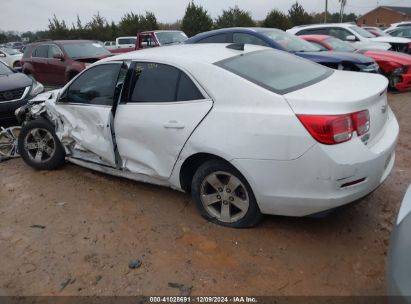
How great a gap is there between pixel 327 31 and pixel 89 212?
9.94 meters

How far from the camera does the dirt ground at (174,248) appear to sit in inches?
109

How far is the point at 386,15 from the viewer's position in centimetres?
7181

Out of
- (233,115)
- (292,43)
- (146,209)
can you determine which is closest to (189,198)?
(146,209)

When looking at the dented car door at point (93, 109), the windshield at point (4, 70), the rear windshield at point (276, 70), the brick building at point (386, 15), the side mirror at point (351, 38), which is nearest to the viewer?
the rear windshield at point (276, 70)

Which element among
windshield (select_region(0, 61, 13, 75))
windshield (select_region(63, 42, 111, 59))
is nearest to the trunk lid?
windshield (select_region(0, 61, 13, 75))

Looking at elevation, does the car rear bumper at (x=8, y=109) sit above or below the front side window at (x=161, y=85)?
below

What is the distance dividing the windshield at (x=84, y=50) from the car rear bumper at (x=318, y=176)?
866 centimetres

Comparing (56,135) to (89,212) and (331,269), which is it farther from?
(331,269)

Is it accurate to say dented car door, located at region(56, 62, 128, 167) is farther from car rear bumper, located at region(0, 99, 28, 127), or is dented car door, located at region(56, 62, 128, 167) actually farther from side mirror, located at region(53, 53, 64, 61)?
side mirror, located at region(53, 53, 64, 61)

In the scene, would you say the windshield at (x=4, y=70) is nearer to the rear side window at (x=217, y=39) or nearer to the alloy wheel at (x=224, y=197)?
the rear side window at (x=217, y=39)

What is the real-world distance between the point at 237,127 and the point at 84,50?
8.86 meters

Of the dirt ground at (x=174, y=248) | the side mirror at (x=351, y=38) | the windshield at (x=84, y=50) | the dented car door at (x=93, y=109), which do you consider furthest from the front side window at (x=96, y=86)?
the side mirror at (x=351, y=38)

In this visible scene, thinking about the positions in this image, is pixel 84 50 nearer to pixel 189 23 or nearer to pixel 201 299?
pixel 201 299

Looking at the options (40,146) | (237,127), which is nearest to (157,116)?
(237,127)
